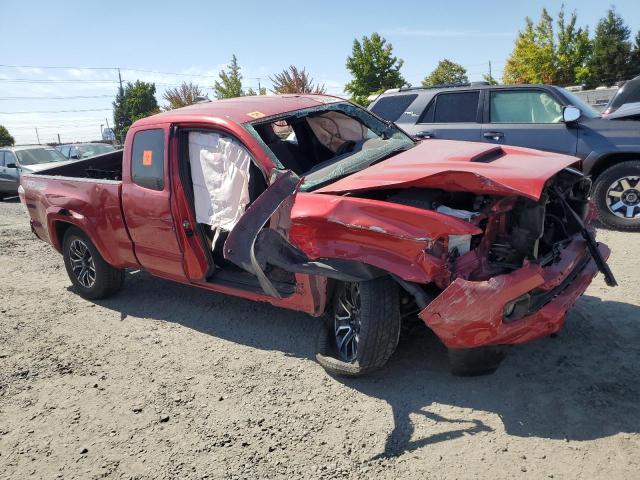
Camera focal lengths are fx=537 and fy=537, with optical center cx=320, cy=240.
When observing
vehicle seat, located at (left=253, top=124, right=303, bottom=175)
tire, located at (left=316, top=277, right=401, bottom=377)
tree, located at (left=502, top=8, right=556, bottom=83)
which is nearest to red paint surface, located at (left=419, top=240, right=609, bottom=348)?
tire, located at (left=316, top=277, right=401, bottom=377)

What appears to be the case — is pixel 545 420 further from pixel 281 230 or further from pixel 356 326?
pixel 281 230

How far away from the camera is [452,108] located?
302 inches

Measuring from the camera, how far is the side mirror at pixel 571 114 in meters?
6.39

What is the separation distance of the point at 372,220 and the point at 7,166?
14860 millimetres

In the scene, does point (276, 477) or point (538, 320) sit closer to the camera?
point (276, 477)

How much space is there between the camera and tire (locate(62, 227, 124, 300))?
5500mm

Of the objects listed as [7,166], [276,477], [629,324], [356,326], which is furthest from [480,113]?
[7,166]

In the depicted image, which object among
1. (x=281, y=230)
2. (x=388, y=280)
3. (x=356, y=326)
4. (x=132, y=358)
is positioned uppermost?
(x=281, y=230)

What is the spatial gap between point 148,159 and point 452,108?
15.5 ft

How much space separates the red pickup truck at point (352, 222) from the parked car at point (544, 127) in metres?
2.88

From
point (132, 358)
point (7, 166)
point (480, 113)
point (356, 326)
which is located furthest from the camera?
point (7, 166)

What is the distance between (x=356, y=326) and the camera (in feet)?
11.7

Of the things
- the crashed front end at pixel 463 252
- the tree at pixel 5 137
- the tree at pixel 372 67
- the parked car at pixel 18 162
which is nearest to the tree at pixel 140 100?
the tree at pixel 5 137

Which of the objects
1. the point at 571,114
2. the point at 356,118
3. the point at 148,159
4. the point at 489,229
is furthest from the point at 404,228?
the point at 571,114
